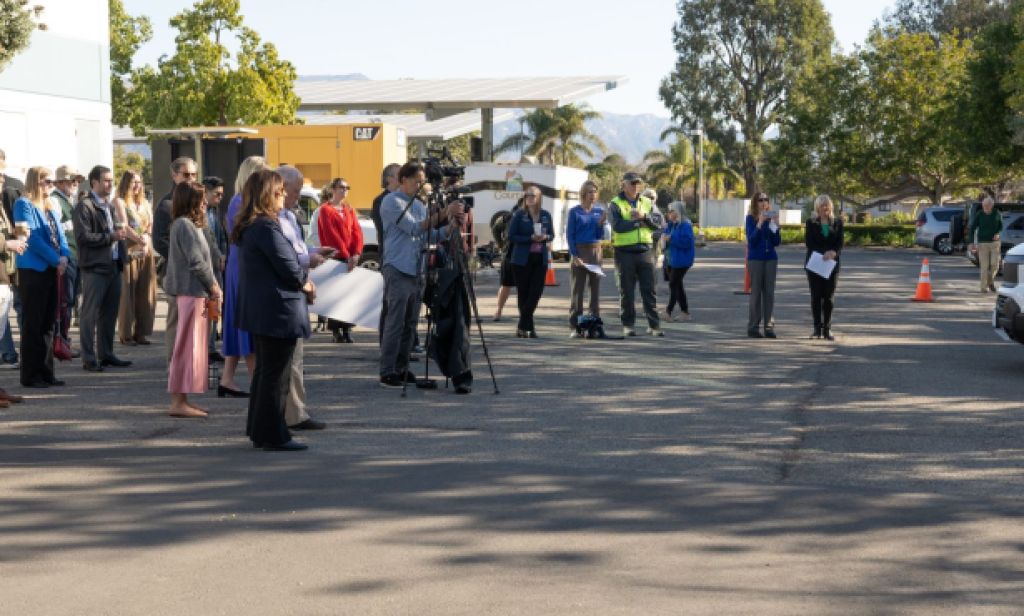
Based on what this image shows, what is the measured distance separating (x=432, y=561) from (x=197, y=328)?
4.38 meters

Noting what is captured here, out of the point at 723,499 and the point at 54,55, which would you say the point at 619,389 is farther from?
the point at 54,55

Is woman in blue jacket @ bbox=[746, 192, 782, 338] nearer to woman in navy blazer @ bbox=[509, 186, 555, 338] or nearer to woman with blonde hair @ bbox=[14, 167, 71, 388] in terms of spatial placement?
woman in navy blazer @ bbox=[509, 186, 555, 338]

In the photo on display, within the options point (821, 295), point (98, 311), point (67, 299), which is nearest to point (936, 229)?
point (821, 295)

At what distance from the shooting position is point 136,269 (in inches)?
561

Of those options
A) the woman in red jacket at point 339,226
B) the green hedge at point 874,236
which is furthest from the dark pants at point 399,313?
the green hedge at point 874,236

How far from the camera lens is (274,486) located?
709 cm

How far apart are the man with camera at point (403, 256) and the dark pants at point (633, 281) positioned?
193 inches

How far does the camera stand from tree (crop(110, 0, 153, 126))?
50.9 meters

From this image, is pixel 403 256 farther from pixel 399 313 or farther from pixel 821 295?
pixel 821 295

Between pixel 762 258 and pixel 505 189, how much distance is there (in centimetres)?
1891

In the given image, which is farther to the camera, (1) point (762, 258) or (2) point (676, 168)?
(2) point (676, 168)

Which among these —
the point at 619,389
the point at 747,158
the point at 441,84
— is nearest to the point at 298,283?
the point at 619,389

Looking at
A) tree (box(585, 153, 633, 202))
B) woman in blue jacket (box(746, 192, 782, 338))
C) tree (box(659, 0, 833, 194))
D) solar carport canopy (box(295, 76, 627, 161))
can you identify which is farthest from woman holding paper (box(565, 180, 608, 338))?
tree (box(585, 153, 633, 202))

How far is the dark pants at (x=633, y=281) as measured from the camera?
15.4 metres
